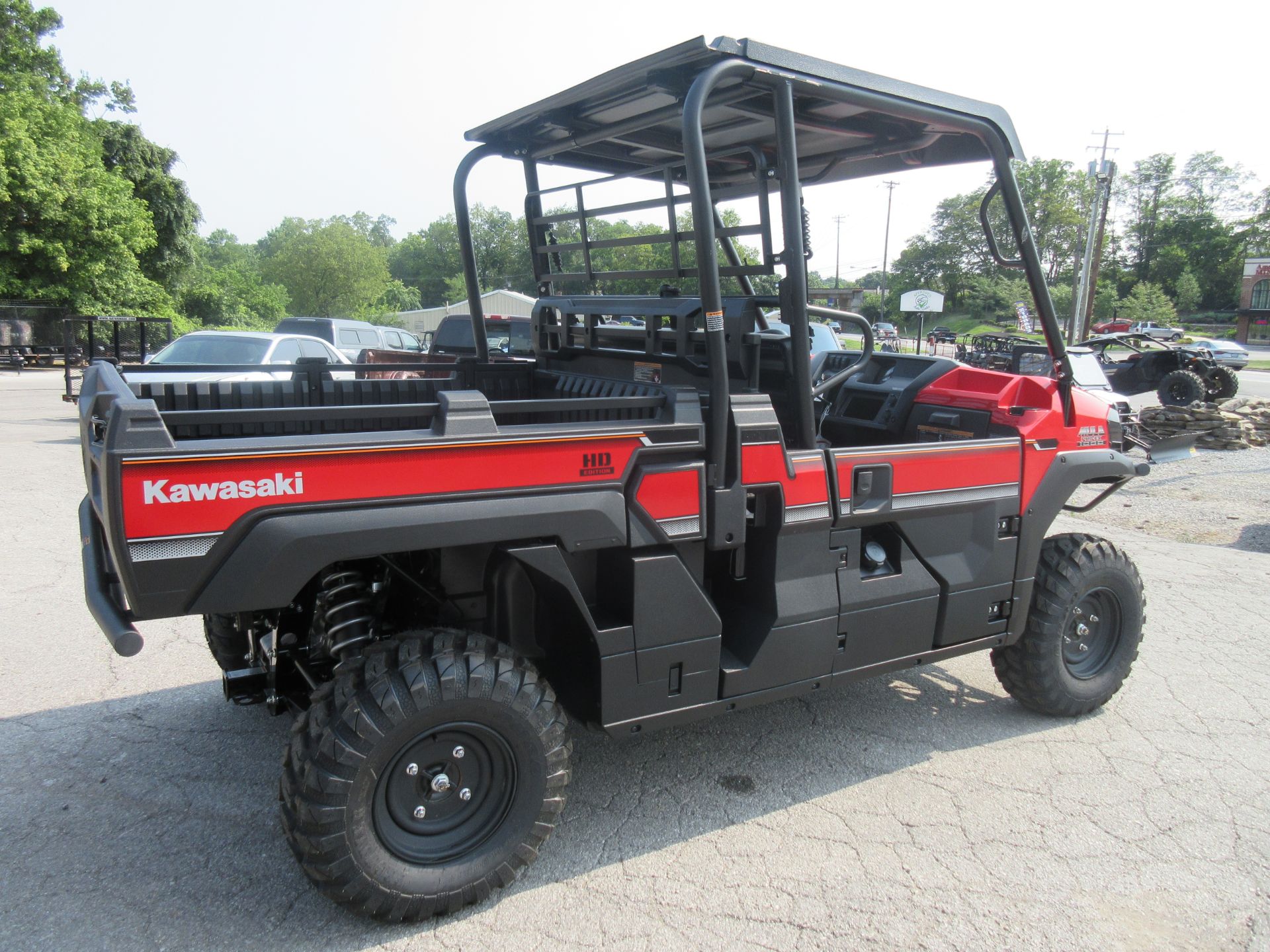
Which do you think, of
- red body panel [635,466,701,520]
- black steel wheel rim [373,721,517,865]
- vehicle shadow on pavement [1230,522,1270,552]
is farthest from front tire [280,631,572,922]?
vehicle shadow on pavement [1230,522,1270,552]

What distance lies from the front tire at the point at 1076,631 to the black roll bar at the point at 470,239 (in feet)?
9.16

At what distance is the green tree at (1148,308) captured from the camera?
61531 mm

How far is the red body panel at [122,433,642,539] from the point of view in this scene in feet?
6.87

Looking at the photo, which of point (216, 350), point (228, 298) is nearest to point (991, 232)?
point (216, 350)

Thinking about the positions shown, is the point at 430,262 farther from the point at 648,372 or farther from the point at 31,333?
the point at 648,372

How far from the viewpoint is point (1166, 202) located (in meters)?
89.4

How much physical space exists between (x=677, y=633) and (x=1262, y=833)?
2.31m

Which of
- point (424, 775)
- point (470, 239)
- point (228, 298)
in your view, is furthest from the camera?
point (228, 298)

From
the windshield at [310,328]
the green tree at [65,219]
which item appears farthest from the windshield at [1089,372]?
the green tree at [65,219]

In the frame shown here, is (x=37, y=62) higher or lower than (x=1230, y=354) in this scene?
higher

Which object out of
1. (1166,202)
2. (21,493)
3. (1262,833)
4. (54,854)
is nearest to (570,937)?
(54,854)

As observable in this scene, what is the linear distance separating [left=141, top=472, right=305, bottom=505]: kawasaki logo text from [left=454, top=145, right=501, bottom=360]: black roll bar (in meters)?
1.85

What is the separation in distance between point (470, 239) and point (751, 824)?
2821 mm

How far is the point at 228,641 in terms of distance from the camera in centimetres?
345
